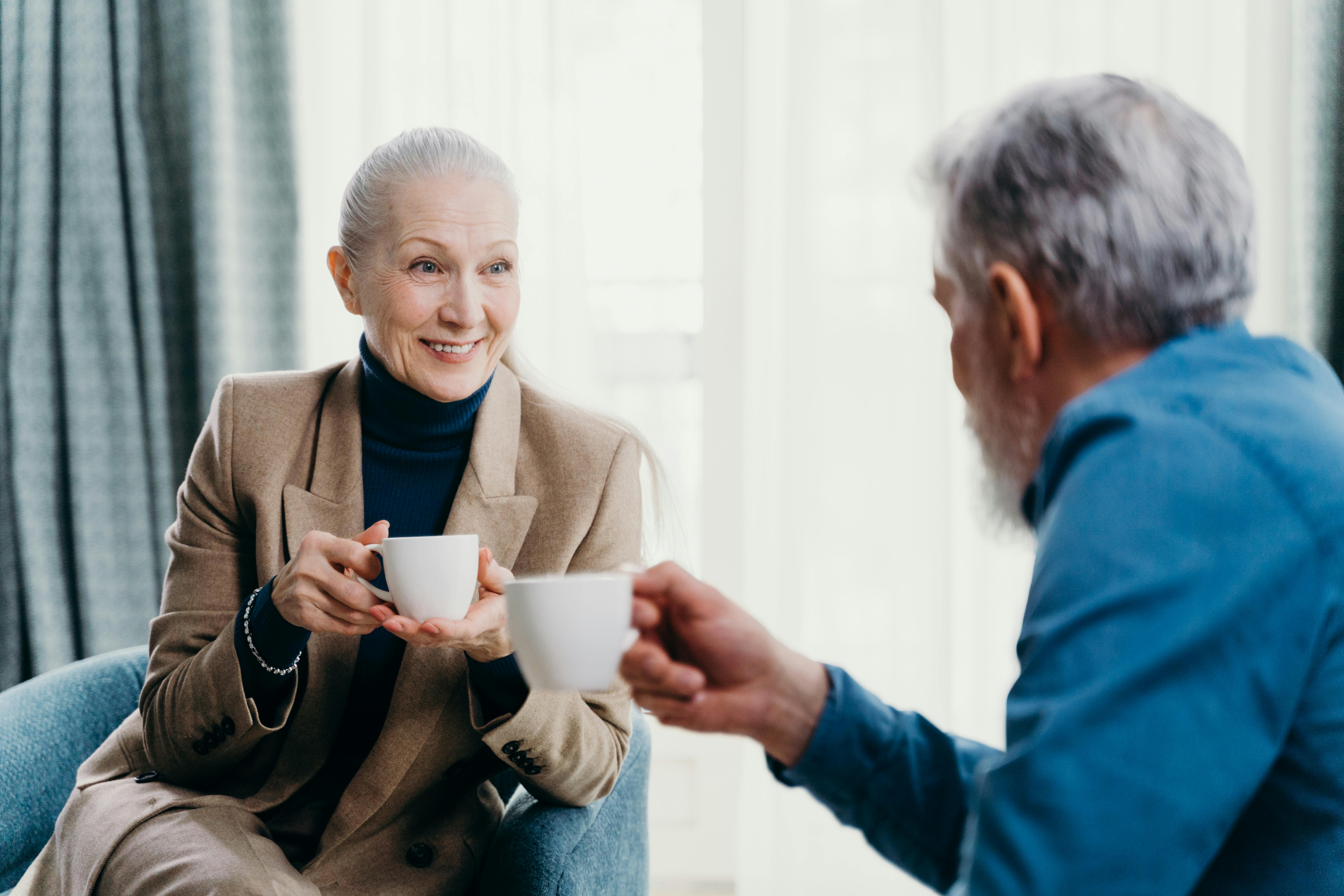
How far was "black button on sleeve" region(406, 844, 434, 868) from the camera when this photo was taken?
50.4 inches

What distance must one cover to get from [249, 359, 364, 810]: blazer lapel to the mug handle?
231 mm

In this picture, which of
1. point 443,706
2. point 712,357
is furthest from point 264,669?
point 712,357

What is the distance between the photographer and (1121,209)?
0.71 meters

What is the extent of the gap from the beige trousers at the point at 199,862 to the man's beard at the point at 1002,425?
895mm

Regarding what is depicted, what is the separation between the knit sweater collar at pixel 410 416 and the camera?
4.67ft

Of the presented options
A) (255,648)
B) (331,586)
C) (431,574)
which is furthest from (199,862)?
(431,574)

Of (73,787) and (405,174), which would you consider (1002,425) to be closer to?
(405,174)

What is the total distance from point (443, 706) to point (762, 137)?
156cm

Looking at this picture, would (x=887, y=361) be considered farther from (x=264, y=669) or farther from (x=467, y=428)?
(x=264, y=669)

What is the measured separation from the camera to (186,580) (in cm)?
136

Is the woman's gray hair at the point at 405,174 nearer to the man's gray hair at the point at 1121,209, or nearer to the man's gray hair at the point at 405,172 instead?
the man's gray hair at the point at 405,172

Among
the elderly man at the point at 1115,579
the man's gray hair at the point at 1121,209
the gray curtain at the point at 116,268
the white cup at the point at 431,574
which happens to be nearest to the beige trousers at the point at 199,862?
the white cup at the point at 431,574

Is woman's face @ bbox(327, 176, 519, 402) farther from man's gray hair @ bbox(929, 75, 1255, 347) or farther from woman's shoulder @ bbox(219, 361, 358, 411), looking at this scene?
man's gray hair @ bbox(929, 75, 1255, 347)

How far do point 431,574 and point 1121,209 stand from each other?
70 cm
